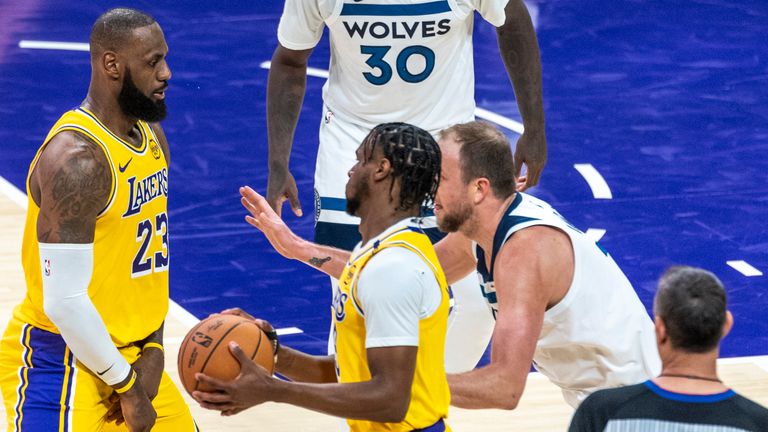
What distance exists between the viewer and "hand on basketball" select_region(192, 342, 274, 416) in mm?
4570

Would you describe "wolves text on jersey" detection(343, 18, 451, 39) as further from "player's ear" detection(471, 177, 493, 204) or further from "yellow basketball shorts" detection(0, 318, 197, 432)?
"yellow basketball shorts" detection(0, 318, 197, 432)

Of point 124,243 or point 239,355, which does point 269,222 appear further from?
point 239,355

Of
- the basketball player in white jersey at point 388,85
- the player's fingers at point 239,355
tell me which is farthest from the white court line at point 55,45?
the player's fingers at point 239,355

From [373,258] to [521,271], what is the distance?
903mm

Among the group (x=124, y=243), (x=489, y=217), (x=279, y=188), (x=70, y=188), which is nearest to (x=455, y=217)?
(x=489, y=217)

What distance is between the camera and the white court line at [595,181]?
10.5 meters

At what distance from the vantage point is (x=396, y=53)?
690 cm

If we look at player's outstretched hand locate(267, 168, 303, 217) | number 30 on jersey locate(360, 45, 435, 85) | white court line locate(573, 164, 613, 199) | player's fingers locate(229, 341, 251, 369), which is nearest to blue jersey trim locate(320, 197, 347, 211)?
player's outstretched hand locate(267, 168, 303, 217)

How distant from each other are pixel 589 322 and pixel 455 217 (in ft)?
2.15

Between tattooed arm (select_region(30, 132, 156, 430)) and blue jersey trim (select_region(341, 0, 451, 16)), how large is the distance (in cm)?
211

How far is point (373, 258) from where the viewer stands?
15.1ft

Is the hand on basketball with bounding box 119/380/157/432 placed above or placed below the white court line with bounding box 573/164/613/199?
above

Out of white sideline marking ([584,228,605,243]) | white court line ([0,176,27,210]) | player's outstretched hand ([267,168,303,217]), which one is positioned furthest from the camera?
white court line ([0,176,27,210])

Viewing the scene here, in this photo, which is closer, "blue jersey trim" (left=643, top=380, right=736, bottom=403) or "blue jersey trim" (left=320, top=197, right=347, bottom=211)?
"blue jersey trim" (left=643, top=380, right=736, bottom=403)
